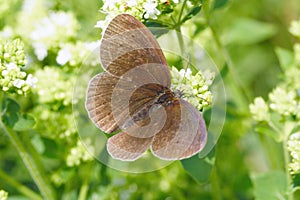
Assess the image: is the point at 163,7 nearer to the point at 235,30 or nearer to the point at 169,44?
the point at 169,44

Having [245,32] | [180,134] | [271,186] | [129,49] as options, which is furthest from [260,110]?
[245,32]

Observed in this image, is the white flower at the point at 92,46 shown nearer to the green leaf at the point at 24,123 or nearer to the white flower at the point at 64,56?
the white flower at the point at 64,56

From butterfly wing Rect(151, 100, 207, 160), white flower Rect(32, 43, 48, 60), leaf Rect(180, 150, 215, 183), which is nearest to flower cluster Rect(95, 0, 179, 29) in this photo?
butterfly wing Rect(151, 100, 207, 160)

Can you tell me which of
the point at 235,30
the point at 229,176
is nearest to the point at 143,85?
the point at 229,176

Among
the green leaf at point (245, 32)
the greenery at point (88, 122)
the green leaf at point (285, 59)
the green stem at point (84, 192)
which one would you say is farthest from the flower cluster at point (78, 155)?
the green leaf at point (245, 32)

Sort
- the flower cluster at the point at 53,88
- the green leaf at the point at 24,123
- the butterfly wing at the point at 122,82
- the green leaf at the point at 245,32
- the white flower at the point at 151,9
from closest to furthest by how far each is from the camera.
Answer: the butterfly wing at the point at 122,82 < the white flower at the point at 151,9 < the green leaf at the point at 24,123 < the flower cluster at the point at 53,88 < the green leaf at the point at 245,32

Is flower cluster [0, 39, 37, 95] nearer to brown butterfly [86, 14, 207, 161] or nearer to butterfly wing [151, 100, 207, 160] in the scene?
brown butterfly [86, 14, 207, 161]
